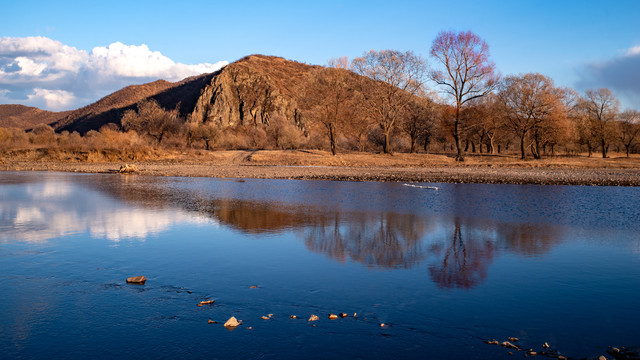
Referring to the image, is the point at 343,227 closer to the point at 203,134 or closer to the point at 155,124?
the point at 203,134

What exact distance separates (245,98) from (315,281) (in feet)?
526

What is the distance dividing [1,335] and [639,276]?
10220mm

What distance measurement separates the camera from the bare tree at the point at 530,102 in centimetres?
5288

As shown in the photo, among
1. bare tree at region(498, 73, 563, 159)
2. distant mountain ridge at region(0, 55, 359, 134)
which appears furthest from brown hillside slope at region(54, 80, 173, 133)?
bare tree at region(498, 73, 563, 159)

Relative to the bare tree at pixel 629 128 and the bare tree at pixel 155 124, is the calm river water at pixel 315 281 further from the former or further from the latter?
the bare tree at pixel 629 128

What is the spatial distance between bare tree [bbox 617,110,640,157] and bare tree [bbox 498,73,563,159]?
28.0 metres

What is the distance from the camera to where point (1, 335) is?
596 centimetres

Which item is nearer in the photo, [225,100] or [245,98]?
[225,100]

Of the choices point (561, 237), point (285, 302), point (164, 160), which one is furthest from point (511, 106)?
point (285, 302)

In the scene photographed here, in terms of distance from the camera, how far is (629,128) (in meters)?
76.8

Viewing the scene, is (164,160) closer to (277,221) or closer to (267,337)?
(277,221)

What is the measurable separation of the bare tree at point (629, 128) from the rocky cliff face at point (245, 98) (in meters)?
95.6

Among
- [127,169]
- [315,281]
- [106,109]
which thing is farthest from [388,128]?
[106,109]

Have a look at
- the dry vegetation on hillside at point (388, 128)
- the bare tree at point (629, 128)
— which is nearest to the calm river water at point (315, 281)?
the dry vegetation on hillside at point (388, 128)
